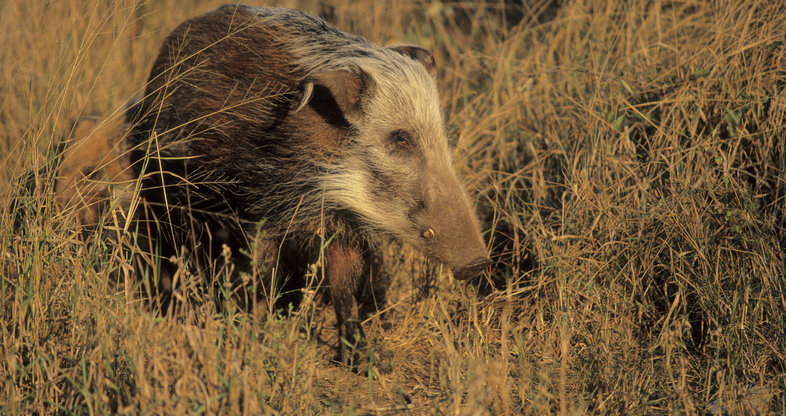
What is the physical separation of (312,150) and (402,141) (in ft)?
1.41

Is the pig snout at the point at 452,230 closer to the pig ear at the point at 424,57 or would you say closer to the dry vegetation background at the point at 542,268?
the dry vegetation background at the point at 542,268

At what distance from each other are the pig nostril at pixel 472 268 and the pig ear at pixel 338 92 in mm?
866

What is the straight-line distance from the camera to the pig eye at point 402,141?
3604mm

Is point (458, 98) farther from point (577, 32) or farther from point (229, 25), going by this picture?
point (229, 25)

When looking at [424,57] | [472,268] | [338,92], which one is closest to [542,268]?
[472,268]

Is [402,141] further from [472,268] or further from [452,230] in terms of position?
[472,268]

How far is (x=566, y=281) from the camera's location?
3.72 meters

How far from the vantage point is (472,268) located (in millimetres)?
3330

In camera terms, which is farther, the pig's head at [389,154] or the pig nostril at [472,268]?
the pig's head at [389,154]

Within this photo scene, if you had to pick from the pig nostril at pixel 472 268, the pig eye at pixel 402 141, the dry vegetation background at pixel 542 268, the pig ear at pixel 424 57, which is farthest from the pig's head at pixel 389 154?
the dry vegetation background at pixel 542 268

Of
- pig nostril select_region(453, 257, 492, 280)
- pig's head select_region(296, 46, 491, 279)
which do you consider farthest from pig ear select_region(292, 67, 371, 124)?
pig nostril select_region(453, 257, 492, 280)

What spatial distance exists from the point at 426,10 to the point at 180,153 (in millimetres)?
3196

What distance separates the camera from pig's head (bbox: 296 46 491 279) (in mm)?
3469

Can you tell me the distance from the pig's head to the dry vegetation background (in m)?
0.52
